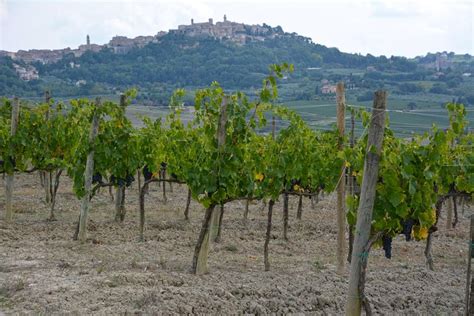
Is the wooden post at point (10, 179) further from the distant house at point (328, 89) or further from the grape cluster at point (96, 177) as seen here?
the distant house at point (328, 89)

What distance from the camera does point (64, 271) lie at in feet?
27.3

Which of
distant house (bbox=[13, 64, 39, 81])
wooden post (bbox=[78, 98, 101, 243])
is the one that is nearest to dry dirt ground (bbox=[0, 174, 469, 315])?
wooden post (bbox=[78, 98, 101, 243])

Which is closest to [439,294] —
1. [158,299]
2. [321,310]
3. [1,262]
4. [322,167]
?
[321,310]

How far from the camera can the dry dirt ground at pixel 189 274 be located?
700 cm

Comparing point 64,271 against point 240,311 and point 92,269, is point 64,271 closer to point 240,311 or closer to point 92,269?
point 92,269

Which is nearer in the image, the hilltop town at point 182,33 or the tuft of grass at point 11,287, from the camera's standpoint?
the tuft of grass at point 11,287

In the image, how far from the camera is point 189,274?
335 inches

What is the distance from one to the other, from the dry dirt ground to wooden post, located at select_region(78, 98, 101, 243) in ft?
0.94

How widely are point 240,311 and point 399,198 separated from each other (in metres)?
2.23

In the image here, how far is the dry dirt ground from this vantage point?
700 cm

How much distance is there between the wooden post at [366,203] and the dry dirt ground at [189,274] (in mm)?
1518

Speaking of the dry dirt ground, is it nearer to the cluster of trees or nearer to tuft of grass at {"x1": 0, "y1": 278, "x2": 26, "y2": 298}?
tuft of grass at {"x1": 0, "y1": 278, "x2": 26, "y2": 298}

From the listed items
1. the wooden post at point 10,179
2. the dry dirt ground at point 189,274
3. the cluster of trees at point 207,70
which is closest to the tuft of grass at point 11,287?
the dry dirt ground at point 189,274

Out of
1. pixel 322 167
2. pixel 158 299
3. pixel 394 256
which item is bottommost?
pixel 394 256
